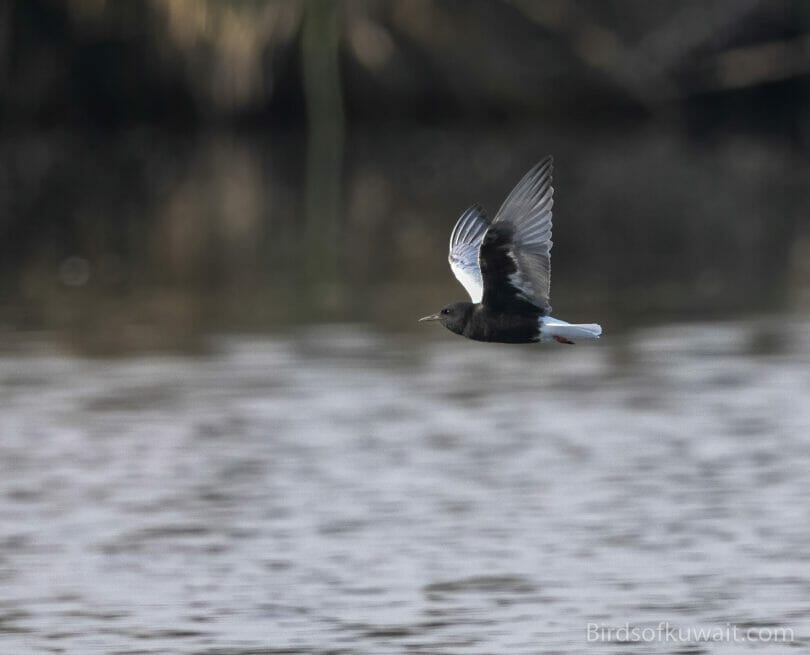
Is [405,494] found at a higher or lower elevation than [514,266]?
lower

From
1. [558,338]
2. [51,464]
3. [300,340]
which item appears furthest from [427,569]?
[300,340]

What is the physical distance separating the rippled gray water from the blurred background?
37 mm

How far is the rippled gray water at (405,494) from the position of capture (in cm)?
1009

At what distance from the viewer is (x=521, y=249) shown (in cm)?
853

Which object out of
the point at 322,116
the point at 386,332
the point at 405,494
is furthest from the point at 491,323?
the point at 322,116

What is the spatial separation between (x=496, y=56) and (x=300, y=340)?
20653 mm

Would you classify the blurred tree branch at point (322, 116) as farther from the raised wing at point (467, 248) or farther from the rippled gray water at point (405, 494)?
the raised wing at point (467, 248)

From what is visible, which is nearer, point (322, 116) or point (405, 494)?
point (405, 494)

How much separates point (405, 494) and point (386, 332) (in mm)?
6200

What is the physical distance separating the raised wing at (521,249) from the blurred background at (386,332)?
1.84 metres

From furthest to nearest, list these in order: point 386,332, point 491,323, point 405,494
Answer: point 386,332 → point 405,494 → point 491,323

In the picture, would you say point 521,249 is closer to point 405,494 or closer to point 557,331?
point 557,331

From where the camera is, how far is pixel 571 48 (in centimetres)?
3856

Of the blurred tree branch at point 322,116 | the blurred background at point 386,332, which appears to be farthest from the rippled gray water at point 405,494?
the blurred tree branch at point 322,116
